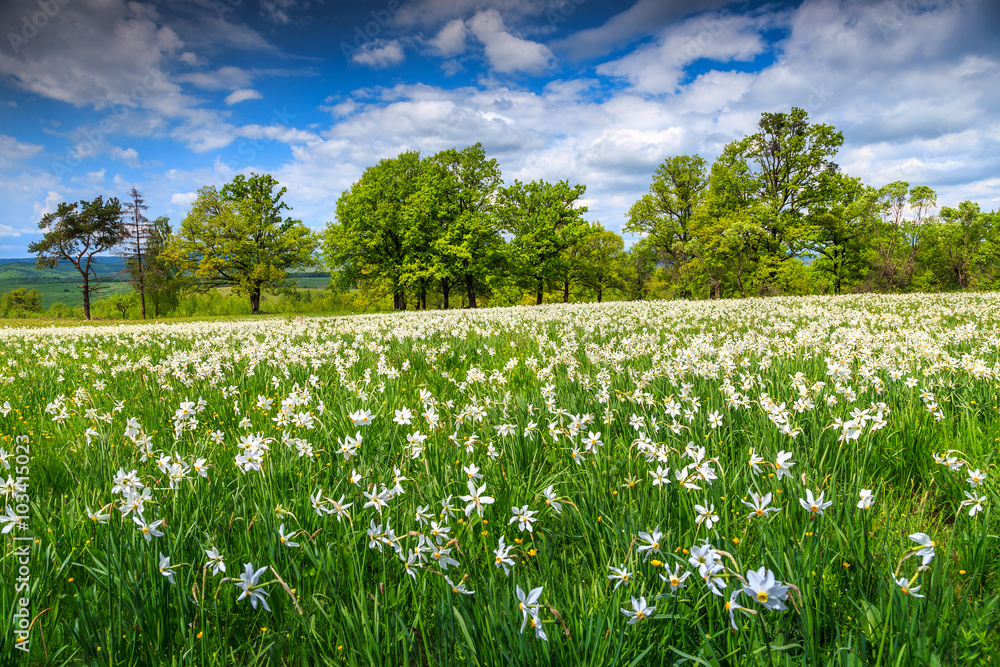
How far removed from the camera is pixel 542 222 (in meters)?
50.0

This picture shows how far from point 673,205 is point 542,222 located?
55.2 feet

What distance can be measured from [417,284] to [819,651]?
4545 cm

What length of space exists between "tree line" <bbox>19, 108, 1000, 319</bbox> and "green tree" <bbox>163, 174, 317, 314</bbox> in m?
0.17

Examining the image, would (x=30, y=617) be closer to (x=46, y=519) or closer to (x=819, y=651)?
(x=46, y=519)

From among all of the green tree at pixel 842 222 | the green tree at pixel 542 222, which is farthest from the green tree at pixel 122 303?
the green tree at pixel 842 222

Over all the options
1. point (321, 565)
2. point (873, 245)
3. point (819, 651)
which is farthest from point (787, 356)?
point (873, 245)

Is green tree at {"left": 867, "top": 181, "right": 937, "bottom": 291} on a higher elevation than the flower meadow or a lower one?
higher

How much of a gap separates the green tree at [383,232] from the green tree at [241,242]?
26.4 feet

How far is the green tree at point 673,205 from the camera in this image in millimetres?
52000

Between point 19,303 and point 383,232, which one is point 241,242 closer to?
point 383,232

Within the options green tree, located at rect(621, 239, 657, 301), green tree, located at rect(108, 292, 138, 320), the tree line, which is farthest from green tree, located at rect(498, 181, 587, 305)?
green tree, located at rect(108, 292, 138, 320)

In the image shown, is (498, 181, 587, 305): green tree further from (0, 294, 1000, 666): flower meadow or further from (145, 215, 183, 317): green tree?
(0, 294, 1000, 666): flower meadow

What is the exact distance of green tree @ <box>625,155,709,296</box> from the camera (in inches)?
2047

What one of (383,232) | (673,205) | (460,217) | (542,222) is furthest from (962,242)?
(383,232)
